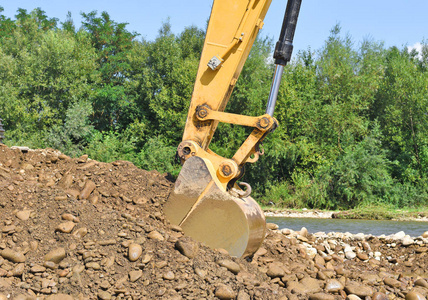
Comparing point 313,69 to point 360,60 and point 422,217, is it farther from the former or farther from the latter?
point 422,217

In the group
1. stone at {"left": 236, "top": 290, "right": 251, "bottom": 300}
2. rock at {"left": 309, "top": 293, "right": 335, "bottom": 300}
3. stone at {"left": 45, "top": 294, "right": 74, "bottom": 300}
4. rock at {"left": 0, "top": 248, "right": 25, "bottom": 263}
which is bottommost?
stone at {"left": 45, "top": 294, "right": 74, "bottom": 300}

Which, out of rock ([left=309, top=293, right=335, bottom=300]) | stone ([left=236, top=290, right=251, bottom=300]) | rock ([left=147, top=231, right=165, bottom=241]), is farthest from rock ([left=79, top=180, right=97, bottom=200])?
rock ([left=309, top=293, right=335, bottom=300])

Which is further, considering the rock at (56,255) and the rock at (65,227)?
the rock at (65,227)

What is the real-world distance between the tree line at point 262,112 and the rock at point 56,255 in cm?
1823

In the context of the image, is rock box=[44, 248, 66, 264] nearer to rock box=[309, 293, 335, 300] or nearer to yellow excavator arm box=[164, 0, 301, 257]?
yellow excavator arm box=[164, 0, 301, 257]

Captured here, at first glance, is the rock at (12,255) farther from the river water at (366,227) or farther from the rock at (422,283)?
the river water at (366,227)

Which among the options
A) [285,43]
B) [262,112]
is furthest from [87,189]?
[262,112]

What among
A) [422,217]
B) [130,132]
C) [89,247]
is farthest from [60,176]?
[130,132]

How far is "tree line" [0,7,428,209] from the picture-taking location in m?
23.1

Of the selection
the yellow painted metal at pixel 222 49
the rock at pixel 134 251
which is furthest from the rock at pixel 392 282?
the rock at pixel 134 251

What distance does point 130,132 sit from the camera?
1124 inches

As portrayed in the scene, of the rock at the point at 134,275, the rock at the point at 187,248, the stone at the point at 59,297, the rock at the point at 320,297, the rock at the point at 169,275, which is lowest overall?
the stone at the point at 59,297

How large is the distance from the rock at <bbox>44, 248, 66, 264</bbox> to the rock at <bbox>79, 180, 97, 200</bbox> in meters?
1.33

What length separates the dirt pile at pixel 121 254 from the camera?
434 cm
